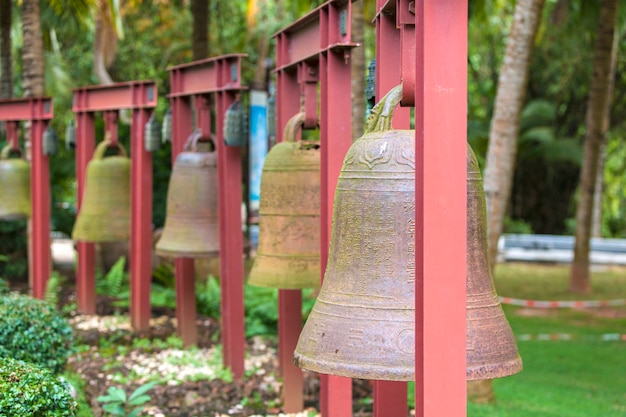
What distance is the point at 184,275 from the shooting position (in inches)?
369

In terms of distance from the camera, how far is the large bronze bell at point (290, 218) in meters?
5.72

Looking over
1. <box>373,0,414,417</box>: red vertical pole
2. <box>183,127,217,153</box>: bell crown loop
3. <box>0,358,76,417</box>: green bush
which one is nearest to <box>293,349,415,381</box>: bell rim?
<box>373,0,414,417</box>: red vertical pole

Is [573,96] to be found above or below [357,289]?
above

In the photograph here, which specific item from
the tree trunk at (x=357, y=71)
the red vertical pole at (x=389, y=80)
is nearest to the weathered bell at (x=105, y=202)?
the tree trunk at (x=357, y=71)

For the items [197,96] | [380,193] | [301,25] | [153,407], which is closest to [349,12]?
[301,25]

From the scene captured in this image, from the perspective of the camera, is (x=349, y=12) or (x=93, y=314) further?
(x=93, y=314)

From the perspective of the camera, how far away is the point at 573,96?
23.2 metres

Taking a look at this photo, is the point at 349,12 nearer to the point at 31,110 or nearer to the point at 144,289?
the point at 144,289

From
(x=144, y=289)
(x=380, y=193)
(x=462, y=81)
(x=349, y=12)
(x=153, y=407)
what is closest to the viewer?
(x=462, y=81)

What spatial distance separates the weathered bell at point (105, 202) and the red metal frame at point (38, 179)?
135cm

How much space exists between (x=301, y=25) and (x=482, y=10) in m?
11.6

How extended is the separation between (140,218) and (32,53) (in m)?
4.11

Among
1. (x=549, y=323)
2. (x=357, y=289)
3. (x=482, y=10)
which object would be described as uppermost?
(x=482, y=10)

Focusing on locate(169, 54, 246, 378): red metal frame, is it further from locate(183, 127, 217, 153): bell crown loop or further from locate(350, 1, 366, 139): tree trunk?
locate(350, 1, 366, 139): tree trunk
